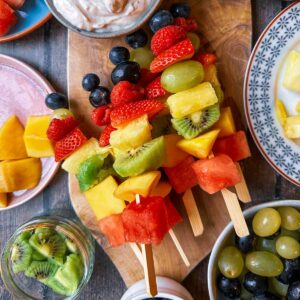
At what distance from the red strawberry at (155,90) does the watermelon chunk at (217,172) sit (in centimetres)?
26

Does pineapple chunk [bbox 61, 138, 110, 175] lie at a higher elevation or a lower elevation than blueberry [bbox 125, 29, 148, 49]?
lower

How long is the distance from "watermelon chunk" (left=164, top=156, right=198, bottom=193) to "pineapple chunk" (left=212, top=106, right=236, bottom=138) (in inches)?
5.6

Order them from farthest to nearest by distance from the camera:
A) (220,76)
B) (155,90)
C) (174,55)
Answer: (220,76) < (155,90) < (174,55)

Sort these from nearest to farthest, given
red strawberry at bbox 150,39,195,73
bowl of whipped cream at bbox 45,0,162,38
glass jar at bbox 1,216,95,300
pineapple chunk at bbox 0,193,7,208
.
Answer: red strawberry at bbox 150,39,195,73 < bowl of whipped cream at bbox 45,0,162,38 < glass jar at bbox 1,216,95,300 < pineapple chunk at bbox 0,193,7,208

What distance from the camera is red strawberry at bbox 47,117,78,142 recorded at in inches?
69.0

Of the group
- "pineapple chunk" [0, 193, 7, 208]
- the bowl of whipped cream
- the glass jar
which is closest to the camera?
the bowl of whipped cream

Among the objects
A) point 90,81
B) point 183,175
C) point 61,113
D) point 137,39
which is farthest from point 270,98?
point 61,113

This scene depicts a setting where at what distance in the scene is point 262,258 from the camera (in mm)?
1685

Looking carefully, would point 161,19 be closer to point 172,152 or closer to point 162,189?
point 172,152

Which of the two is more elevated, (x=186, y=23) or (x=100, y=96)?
(x=186, y=23)

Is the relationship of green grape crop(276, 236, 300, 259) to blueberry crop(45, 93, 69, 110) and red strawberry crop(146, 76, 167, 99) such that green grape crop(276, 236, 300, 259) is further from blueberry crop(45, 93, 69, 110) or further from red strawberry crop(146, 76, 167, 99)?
blueberry crop(45, 93, 69, 110)

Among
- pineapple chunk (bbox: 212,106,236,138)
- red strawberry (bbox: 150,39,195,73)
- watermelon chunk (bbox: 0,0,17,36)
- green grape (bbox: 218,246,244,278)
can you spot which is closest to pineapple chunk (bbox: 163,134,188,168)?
pineapple chunk (bbox: 212,106,236,138)

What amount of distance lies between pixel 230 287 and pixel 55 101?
0.90m

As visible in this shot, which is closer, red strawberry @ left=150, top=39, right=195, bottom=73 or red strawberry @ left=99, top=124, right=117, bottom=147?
red strawberry @ left=150, top=39, right=195, bottom=73
